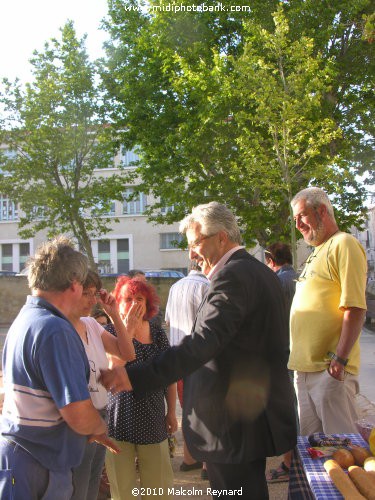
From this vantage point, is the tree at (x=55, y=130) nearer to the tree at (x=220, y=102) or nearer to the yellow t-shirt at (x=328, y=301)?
the tree at (x=220, y=102)

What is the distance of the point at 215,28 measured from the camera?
18.7m

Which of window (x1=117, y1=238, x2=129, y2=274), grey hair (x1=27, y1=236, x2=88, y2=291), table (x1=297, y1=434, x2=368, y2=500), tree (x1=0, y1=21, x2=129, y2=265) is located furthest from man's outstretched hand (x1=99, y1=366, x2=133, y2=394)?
window (x1=117, y1=238, x2=129, y2=274)

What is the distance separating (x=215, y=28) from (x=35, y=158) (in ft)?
32.9

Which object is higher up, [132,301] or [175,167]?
[175,167]

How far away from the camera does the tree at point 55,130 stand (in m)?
23.7

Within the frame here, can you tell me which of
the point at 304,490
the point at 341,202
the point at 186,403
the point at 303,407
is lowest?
the point at 304,490

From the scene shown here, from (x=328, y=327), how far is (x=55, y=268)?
177cm

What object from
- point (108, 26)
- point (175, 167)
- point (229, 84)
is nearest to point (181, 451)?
point (229, 84)

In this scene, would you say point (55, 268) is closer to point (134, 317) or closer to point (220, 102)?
point (134, 317)

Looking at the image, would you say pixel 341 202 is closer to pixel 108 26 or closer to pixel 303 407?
pixel 108 26

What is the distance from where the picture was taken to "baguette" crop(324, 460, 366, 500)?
82.9 inches

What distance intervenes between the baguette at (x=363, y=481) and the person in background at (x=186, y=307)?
2642 millimetres

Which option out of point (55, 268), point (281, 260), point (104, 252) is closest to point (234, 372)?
point (55, 268)

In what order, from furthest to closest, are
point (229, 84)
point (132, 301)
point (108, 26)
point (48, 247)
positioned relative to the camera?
point (108, 26) → point (229, 84) → point (132, 301) → point (48, 247)
